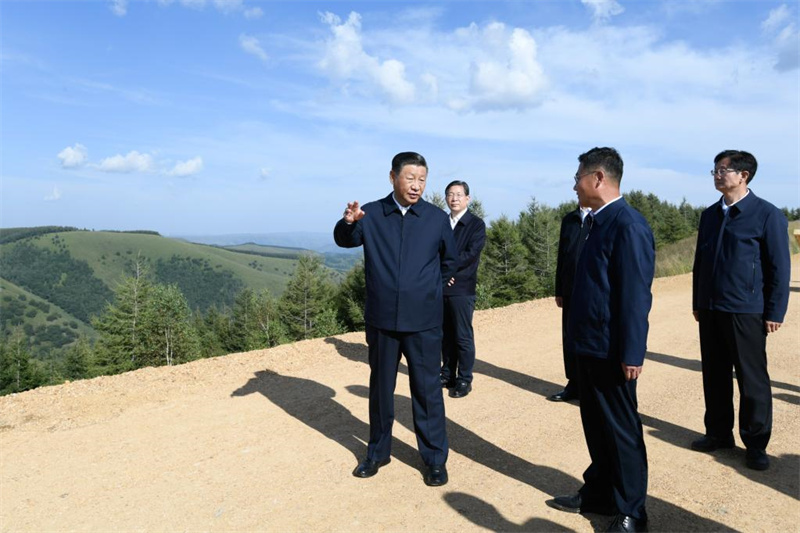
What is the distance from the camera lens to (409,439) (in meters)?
4.89

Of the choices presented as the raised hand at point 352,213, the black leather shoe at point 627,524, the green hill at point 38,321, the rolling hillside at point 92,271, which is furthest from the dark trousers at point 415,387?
the rolling hillside at point 92,271

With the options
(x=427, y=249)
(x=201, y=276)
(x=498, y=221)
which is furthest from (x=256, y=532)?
(x=201, y=276)

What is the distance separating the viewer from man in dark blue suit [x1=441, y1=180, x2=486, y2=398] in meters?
5.87

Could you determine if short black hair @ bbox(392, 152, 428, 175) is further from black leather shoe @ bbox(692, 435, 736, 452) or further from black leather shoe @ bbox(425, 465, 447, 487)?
black leather shoe @ bbox(692, 435, 736, 452)

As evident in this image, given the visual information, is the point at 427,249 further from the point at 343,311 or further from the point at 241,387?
the point at 343,311

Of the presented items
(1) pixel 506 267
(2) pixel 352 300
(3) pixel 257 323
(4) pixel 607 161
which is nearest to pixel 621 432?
(4) pixel 607 161

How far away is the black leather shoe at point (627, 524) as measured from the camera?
3.12 m

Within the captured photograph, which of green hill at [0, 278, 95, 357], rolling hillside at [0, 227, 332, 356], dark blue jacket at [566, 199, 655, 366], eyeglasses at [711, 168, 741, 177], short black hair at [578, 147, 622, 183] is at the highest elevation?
eyeglasses at [711, 168, 741, 177]

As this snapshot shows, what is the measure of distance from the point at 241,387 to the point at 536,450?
3580mm

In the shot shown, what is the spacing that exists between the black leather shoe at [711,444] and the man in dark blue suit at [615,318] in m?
1.54

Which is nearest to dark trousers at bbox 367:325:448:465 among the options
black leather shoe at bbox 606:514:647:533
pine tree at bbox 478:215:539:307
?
black leather shoe at bbox 606:514:647:533

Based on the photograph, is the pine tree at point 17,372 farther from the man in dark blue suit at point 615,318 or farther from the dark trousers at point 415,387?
the man in dark blue suit at point 615,318

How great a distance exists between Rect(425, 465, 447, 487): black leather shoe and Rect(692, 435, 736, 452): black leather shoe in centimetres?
208

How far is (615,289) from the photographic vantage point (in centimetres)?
308
